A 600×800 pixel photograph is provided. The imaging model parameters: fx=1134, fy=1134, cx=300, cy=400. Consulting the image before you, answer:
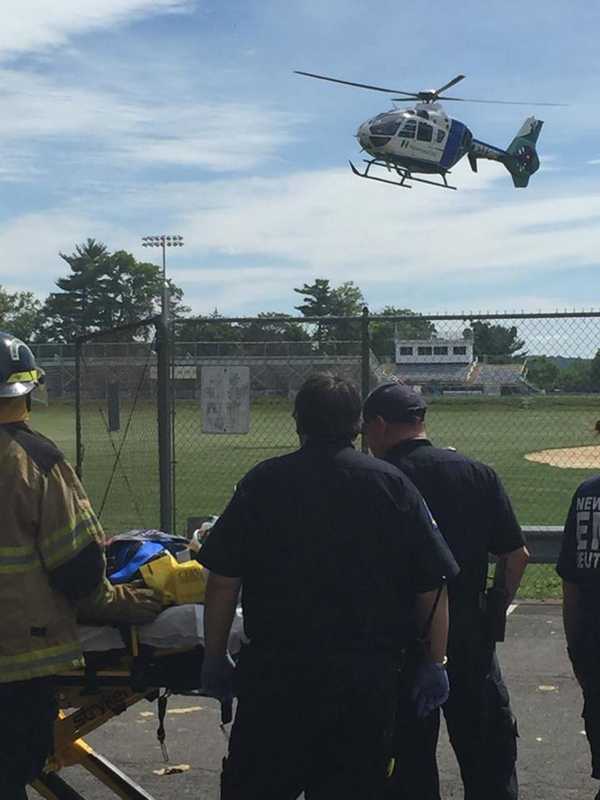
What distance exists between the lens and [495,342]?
411 inches

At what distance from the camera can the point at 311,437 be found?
3.79m

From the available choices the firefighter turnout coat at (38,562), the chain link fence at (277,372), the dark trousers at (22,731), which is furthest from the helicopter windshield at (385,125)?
the dark trousers at (22,731)

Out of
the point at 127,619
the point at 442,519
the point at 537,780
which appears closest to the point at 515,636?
the point at 537,780

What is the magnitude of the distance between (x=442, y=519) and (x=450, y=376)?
7347 mm

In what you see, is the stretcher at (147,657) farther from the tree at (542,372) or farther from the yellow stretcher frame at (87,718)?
the tree at (542,372)

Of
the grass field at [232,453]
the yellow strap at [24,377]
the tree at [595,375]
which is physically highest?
the yellow strap at [24,377]

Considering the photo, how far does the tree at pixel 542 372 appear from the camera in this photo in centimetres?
1052

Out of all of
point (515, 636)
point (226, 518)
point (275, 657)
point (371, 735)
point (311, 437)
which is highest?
point (311, 437)

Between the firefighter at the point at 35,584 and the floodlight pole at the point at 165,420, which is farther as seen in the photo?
the floodlight pole at the point at 165,420

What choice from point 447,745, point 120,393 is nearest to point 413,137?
point 120,393

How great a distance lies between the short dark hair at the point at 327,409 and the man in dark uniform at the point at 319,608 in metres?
Answer: 0.09

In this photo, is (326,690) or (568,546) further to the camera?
(568,546)

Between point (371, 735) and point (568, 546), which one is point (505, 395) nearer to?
point (568, 546)

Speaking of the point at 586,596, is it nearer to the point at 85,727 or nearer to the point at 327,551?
the point at 327,551
